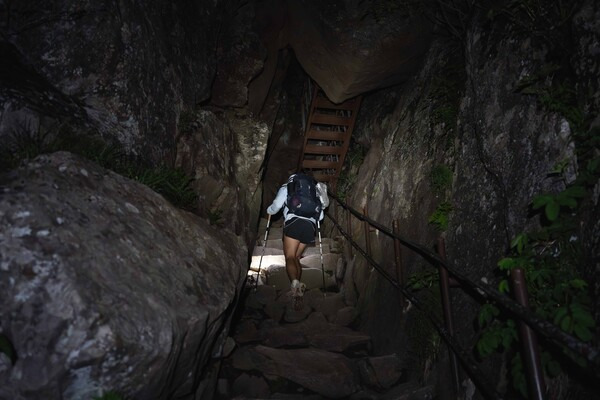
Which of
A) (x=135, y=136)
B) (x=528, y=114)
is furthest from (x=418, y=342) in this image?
(x=135, y=136)

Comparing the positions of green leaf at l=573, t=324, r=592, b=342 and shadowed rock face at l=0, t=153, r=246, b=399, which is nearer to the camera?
green leaf at l=573, t=324, r=592, b=342

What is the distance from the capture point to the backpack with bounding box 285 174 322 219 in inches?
257

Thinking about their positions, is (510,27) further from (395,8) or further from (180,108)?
(180,108)

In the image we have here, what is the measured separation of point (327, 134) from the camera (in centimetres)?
983

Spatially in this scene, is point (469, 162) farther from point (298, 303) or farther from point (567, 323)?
point (298, 303)

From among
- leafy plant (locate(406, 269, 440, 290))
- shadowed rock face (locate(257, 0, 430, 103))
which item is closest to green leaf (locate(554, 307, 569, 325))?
leafy plant (locate(406, 269, 440, 290))

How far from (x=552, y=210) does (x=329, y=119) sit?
774 centimetres

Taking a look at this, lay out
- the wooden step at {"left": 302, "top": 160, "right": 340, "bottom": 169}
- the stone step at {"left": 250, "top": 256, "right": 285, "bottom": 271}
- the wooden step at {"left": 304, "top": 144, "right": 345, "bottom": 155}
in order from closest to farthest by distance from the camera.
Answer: the stone step at {"left": 250, "top": 256, "right": 285, "bottom": 271}
the wooden step at {"left": 304, "top": 144, "right": 345, "bottom": 155}
the wooden step at {"left": 302, "top": 160, "right": 340, "bottom": 169}

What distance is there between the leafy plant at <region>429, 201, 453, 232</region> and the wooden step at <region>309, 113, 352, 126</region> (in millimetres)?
5531

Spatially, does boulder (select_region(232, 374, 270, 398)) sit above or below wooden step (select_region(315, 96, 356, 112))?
below

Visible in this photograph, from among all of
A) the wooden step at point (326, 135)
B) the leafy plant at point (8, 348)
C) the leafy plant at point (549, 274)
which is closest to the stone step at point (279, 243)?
the wooden step at point (326, 135)

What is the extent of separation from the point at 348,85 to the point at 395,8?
184 centimetres

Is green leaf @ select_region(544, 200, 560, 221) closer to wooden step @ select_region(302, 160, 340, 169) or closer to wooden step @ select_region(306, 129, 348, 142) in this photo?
wooden step @ select_region(306, 129, 348, 142)

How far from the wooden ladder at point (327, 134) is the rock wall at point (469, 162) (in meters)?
2.82
